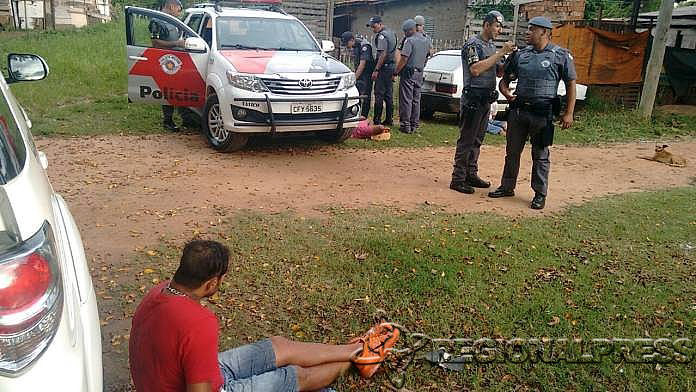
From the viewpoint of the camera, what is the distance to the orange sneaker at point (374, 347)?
3006 millimetres

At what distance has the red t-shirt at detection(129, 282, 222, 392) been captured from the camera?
2066mm

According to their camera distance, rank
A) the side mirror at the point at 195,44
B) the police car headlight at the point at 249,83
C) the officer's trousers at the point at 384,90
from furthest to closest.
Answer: the officer's trousers at the point at 384,90, the side mirror at the point at 195,44, the police car headlight at the point at 249,83

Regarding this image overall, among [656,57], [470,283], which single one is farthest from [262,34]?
[656,57]

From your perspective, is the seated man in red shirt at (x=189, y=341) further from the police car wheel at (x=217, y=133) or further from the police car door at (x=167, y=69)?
the police car door at (x=167, y=69)

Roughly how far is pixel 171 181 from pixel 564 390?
4719 mm

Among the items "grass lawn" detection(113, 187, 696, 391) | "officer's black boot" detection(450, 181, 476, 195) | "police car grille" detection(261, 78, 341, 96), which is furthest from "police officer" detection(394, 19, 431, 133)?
"grass lawn" detection(113, 187, 696, 391)

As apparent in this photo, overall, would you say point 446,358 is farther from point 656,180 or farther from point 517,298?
point 656,180

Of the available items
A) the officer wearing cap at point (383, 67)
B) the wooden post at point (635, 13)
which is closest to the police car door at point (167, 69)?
the officer wearing cap at point (383, 67)

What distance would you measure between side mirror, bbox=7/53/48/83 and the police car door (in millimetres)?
4277

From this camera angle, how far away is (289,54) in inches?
305

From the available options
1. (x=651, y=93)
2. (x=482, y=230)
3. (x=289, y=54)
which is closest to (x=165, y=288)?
(x=482, y=230)

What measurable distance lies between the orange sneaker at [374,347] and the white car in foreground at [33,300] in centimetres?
152

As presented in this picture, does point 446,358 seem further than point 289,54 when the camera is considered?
No

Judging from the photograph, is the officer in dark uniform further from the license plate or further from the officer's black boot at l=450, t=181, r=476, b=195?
the officer's black boot at l=450, t=181, r=476, b=195
